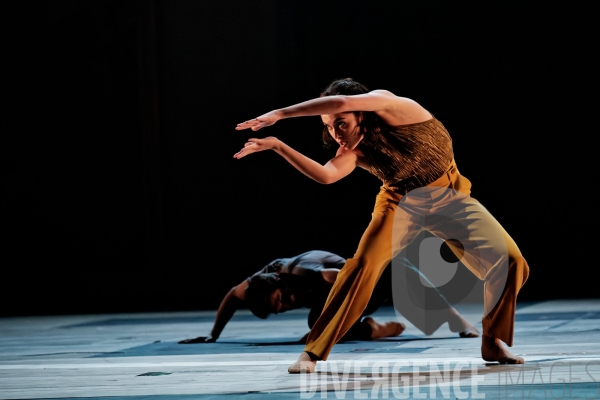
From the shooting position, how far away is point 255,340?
3992 millimetres

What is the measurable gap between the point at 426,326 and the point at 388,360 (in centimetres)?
133

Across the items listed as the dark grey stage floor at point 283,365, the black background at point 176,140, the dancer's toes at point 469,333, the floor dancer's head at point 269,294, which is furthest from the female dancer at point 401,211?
the black background at point 176,140

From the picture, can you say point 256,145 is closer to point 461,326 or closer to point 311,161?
point 311,161

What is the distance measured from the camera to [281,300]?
3914 mm

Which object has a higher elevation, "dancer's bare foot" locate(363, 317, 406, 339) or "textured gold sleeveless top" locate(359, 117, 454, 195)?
"textured gold sleeveless top" locate(359, 117, 454, 195)

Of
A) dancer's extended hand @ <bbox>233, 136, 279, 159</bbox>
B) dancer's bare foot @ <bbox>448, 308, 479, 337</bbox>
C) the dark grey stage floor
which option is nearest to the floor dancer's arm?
the dark grey stage floor

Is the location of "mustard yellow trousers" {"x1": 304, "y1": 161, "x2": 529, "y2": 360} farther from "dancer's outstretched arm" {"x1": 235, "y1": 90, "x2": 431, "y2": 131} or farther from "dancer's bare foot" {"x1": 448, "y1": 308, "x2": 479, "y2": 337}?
"dancer's bare foot" {"x1": 448, "y1": 308, "x2": 479, "y2": 337}

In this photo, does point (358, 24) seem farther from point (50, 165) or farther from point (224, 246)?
point (50, 165)

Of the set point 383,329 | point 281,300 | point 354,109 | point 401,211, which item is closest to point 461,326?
point 383,329

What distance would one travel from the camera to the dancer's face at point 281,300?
3.89 m

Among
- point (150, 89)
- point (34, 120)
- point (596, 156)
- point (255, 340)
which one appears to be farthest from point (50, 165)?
point (596, 156)

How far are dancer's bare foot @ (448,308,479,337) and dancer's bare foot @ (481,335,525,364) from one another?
115 centimetres

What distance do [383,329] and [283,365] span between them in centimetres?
130

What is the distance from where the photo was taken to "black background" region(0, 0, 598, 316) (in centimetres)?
638
